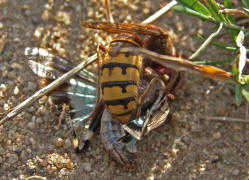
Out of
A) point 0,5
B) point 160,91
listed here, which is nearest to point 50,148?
point 160,91

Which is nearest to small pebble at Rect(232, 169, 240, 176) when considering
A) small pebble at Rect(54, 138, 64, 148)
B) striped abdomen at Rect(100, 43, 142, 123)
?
striped abdomen at Rect(100, 43, 142, 123)

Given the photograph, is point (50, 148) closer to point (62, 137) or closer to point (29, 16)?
point (62, 137)

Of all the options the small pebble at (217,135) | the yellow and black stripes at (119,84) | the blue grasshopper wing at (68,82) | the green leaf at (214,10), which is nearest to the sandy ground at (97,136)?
the small pebble at (217,135)

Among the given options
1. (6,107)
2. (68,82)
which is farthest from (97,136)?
(6,107)

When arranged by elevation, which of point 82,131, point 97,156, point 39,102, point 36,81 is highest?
point 36,81

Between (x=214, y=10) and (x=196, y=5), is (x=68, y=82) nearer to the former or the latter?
(x=196, y=5)

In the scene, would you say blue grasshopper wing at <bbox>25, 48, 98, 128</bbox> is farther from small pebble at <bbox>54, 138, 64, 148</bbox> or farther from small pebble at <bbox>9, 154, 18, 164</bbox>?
small pebble at <bbox>9, 154, 18, 164</bbox>
